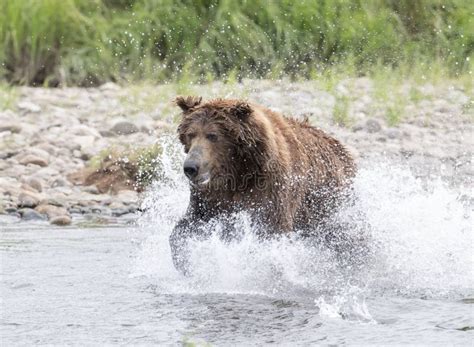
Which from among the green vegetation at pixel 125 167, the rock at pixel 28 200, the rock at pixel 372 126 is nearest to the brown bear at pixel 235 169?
the rock at pixel 28 200

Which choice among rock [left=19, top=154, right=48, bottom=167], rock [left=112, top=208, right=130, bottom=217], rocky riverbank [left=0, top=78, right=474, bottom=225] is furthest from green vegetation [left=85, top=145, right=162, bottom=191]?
rock [left=112, top=208, right=130, bottom=217]

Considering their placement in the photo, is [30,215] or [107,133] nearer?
[30,215]

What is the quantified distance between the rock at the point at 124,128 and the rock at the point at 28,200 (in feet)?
7.82

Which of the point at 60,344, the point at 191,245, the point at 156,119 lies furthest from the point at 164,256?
the point at 156,119

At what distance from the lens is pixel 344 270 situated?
744 centimetres

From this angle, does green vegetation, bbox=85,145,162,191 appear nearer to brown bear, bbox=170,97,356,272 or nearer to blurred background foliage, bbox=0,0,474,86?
blurred background foliage, bbox=0,0,474,86

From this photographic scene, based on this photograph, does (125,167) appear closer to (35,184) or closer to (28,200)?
(35,184)

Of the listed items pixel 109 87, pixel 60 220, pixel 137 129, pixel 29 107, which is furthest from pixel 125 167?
pixel 109 87

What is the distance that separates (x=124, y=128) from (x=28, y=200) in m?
2.60

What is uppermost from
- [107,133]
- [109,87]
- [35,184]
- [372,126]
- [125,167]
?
[109,87]

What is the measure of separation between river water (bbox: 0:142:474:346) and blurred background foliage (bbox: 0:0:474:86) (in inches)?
233

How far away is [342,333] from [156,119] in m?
8.12

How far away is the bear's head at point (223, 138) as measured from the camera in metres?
6.67

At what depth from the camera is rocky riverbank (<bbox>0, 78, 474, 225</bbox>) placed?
35.6 feet
